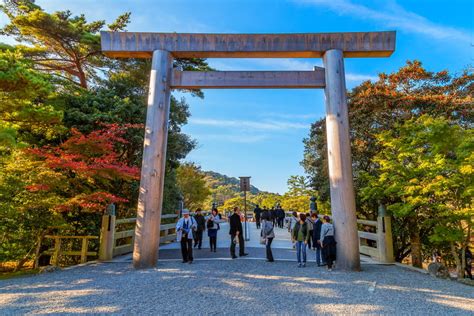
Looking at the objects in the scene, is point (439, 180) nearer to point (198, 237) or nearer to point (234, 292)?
point (234, 292)

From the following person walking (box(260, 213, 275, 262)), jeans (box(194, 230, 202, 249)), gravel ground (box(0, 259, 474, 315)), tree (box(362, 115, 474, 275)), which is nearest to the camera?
gravel ground (box(0, 259, 474, 315))

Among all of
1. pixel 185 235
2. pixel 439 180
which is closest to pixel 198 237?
pixel 185 235

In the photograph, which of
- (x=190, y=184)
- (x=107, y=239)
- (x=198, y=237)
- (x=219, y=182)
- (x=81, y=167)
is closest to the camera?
(x=81, y=167)

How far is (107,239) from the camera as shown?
7.34 meters

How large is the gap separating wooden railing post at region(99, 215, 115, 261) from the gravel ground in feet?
3.42

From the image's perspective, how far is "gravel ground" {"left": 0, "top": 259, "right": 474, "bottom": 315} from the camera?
366cm

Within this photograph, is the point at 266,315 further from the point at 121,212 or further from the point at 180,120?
the point at 180,120

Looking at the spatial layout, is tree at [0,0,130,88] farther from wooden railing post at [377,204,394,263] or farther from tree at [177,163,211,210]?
tree at [177,163,211,210]

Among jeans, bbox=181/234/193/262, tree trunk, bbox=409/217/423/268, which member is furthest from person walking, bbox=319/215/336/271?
tree trunk, bbox=409/217/423/268

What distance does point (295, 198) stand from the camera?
25422mm

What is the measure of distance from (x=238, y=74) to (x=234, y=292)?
500cm

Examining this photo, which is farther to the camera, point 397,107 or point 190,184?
point 190,184

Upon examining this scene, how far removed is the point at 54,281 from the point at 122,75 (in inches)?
369

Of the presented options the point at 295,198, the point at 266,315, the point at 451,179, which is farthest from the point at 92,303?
the point at 295,198
